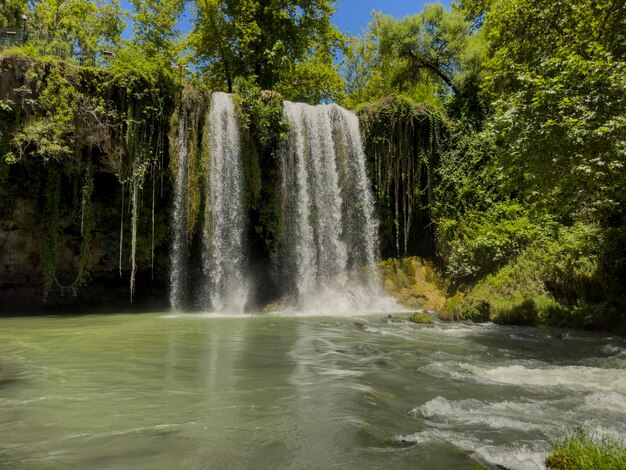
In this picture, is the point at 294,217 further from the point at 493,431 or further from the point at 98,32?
the point at 98,32

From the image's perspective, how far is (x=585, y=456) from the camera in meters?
A: 3.26

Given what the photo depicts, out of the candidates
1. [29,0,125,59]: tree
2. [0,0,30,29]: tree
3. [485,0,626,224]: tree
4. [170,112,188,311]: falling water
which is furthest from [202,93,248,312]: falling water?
[0,0,30,29]: tree

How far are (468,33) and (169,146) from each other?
18.0 metres

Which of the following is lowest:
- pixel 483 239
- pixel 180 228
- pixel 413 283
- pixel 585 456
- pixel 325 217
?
pixel 585 456

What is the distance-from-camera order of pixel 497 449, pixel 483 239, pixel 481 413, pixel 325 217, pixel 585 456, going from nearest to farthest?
pixel 585 456 → pixel 497 449 → pixel 481 413 → pixel 483 239 → pixel 325 217

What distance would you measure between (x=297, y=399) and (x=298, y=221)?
496 inches

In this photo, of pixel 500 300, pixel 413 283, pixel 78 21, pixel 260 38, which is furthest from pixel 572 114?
pixel 78 21

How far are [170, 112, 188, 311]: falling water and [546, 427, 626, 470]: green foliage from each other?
1459cm

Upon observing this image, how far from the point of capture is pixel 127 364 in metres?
7.23

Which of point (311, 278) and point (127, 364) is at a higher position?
point (311, 278)

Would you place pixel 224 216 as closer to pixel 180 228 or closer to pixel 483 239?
pixel 180 228

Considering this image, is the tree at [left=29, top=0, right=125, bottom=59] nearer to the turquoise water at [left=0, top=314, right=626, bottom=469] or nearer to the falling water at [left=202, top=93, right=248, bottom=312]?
the falling water at [left=202, top=93, right=248, bottom=312]


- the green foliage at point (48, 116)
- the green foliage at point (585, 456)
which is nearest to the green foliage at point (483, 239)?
the green foliage at point (585, 456)

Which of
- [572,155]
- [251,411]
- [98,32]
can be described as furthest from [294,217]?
[98,32]
